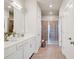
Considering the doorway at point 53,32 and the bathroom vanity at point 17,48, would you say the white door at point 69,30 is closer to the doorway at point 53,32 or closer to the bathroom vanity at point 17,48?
the bathroom vanity at point 17,48

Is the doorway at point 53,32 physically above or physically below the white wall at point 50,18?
below

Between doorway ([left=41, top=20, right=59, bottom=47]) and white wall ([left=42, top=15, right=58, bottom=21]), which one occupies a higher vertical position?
white wall ([left=42, top=15, right=58, bottom=21])

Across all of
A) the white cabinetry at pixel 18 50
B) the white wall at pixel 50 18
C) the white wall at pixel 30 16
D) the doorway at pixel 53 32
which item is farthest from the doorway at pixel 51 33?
the white cabinetry at pixel 18 50

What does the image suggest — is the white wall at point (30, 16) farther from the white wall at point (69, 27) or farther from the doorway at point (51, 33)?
the doorway at point (51, 33)

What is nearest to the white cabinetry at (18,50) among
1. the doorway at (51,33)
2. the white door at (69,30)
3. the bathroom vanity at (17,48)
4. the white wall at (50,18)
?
the bathroom vanity at (17,48)

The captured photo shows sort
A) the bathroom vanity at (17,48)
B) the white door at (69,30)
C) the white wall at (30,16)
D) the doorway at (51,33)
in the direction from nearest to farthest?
1. the bathroom vanity at (17,48)
2. the white door at (69,30)
3. the white wall at (30,16)
4. the doorway at (51,33)

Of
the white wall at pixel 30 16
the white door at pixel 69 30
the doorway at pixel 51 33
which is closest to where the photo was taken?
the white door at pixel 69 30

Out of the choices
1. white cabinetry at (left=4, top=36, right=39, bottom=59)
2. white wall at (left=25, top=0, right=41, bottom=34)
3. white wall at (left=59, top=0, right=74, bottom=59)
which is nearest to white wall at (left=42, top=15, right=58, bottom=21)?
white wall at (left=25, top=0, right=41, bottom=34)

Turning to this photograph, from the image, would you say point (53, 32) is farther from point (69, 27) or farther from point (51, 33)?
point (69, 27)

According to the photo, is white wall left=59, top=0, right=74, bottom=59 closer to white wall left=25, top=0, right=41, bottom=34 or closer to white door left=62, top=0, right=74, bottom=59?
white door left=62, top=0, right=74, bottom=59

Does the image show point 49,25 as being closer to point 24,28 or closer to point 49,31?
point 49,31

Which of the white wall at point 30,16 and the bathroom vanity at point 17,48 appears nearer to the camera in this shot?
the bathroom vanity at point 17,48

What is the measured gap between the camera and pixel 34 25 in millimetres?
6043

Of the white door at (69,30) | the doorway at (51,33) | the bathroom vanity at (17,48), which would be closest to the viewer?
the bathroom vanity at (17,48)
